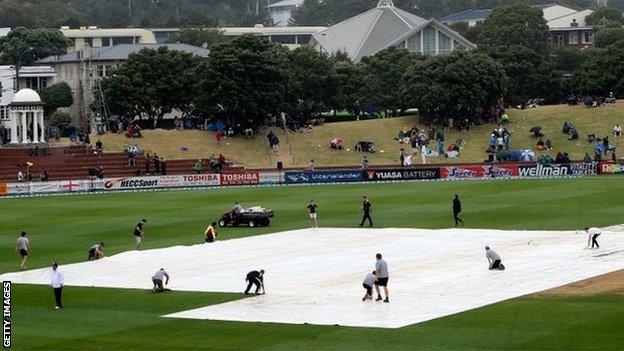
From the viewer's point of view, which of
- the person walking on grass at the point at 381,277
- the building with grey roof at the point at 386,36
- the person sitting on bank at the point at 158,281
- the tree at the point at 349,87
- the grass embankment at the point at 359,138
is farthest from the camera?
the building with grey roof at the point at 386,36

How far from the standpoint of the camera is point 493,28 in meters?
169

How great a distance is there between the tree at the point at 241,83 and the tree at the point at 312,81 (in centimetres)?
665

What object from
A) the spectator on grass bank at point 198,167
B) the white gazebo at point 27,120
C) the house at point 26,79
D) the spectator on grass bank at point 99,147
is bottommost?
the spectator on grass bank at point 198,167

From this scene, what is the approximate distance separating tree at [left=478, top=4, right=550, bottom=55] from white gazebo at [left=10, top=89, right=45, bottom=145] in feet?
211

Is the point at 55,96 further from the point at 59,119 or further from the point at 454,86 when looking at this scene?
the point at 454,86

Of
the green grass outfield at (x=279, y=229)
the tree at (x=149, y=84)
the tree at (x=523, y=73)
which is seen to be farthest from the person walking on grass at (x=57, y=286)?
the tree at (x=523, y=73)

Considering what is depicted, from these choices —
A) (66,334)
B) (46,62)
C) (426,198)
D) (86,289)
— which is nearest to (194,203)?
(426,198)

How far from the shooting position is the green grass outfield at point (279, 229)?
41750 millimetres

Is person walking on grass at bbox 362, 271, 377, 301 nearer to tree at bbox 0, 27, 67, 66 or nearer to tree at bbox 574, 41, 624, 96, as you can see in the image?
tree at bbox 574, 41, 624, 96

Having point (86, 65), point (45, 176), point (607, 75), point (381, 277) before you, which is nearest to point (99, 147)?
point (45, 176)

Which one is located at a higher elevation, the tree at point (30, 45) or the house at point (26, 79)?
the tree at point (30, 45)

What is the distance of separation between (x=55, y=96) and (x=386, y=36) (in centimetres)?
4173

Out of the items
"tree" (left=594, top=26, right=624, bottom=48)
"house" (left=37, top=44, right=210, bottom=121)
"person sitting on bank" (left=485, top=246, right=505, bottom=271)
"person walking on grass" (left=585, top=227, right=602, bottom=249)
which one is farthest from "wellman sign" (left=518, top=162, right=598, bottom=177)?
"tree" (left=594, top=26, right=624, bottom=48)

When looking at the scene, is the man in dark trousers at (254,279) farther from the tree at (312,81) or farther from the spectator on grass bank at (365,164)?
the tree at (312,81)
